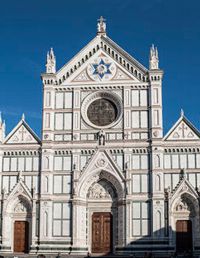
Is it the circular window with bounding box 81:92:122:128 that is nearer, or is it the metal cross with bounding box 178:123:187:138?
the metal cross with bounding box 178:123:187:138

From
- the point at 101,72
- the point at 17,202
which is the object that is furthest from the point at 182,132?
the point at 17,202

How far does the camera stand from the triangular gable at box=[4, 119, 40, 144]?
40.2 meters

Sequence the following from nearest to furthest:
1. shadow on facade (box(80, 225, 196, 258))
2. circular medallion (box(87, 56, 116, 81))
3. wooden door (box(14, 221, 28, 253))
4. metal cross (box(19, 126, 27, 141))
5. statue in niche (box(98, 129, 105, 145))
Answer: shadow on facade (box(80, 225, 196, 258)), wooden door (box(14, 221, 28, 253)), statue in niche (box(98, 129, 105, 145)), metal cross (box(19, 126, 27, 141)), circular medallion (box(87, 56, 116, 81))

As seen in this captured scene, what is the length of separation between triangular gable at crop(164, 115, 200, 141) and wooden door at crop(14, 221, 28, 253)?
1243 cm

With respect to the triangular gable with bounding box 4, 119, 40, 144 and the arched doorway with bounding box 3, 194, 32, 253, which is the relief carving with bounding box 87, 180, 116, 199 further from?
the triangular gable with bounding box 4, 119, 40, 144

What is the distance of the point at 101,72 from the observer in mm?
40812

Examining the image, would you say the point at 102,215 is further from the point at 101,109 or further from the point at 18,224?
the point at 101,109

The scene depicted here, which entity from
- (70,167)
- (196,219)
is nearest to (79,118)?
(70,167)

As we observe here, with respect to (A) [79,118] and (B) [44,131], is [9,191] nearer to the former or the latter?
(B) [44,131]

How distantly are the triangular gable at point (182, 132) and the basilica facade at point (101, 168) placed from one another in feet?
0.24

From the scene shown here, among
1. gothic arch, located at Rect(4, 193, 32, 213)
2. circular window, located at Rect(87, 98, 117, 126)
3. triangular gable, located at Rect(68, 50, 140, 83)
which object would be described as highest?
triangular gable, located at Rect(68, 50, 140, 83)

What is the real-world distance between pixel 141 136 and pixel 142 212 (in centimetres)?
561

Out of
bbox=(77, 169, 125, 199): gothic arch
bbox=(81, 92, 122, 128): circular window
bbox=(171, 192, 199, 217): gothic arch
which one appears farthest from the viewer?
bbox=(81, 92, 122, 128): circular window

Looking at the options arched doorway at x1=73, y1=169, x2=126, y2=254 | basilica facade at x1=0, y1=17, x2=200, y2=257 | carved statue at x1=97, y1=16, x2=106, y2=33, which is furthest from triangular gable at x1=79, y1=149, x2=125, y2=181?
carved statue at x1=97, y1=16, x2=106, y2=33
